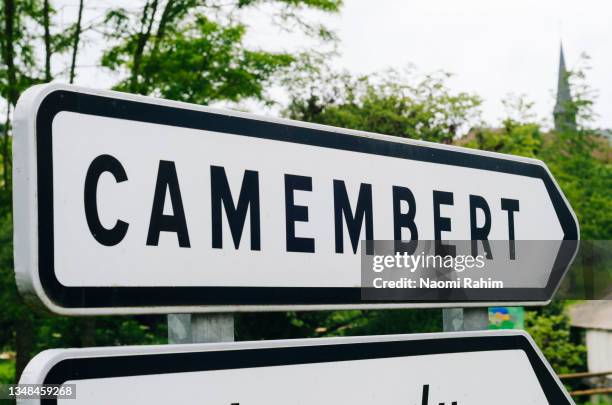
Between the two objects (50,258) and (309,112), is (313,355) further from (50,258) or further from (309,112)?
(309,112)

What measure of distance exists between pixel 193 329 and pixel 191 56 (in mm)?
11074

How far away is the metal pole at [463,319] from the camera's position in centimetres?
199

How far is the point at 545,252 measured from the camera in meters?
2.19

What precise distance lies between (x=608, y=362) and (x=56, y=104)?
21.8m

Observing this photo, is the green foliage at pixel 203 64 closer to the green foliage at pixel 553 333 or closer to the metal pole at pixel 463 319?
the green foliage at pixel 553 333

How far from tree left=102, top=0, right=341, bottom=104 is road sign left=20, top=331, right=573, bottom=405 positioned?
10168 mm

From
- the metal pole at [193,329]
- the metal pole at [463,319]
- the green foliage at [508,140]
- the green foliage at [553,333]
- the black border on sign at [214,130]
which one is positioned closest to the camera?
the black border on sign at [214,130]

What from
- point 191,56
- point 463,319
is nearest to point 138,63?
point 191,56

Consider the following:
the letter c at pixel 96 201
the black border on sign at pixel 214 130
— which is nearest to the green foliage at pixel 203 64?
the black border on sign at pixel 214 130

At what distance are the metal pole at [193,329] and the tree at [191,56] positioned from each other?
34.2ft

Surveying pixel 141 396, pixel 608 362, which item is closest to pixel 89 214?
pixel 141 396

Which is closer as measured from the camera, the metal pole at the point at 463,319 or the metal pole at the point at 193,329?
the metal pole at the point at 193,329

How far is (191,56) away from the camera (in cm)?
1216

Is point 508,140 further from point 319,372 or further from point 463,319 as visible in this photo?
point 319,372
